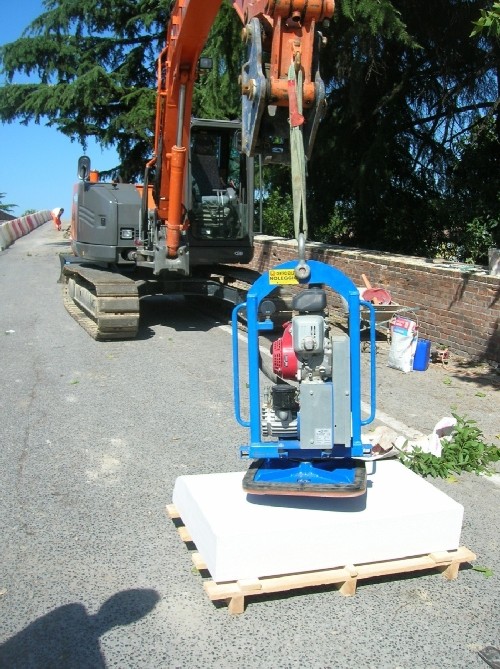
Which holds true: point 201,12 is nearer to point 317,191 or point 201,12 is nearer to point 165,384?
point 165,384

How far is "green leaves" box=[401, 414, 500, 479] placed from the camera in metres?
5.48

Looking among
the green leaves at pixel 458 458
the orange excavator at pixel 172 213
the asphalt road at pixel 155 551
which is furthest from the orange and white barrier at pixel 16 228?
the green leaves at pixel 458 458

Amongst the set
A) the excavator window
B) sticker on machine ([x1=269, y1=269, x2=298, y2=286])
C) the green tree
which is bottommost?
sticker on machine ([x1=269, y1=269, x2=298, y2=286])

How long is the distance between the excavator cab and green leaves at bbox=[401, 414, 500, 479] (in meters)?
5.83

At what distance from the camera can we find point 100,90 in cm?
2114

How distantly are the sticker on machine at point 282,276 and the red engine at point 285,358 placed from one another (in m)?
0.40

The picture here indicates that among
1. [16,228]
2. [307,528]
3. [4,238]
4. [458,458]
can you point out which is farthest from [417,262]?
[16,228]

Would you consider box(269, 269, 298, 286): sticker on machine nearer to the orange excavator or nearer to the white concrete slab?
the white concrete slab

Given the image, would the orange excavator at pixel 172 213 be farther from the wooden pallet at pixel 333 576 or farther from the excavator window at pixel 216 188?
the wooden pallet at pixel 333 576

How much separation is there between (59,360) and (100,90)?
14.6 meters

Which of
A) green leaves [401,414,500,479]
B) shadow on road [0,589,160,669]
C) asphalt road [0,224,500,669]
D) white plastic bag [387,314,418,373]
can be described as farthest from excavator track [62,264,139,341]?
shadow on road [0,589,160,669]

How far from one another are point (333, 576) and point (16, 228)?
31303mm

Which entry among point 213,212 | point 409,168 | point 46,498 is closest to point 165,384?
point 46,498

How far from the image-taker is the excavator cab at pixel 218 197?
10812mm
